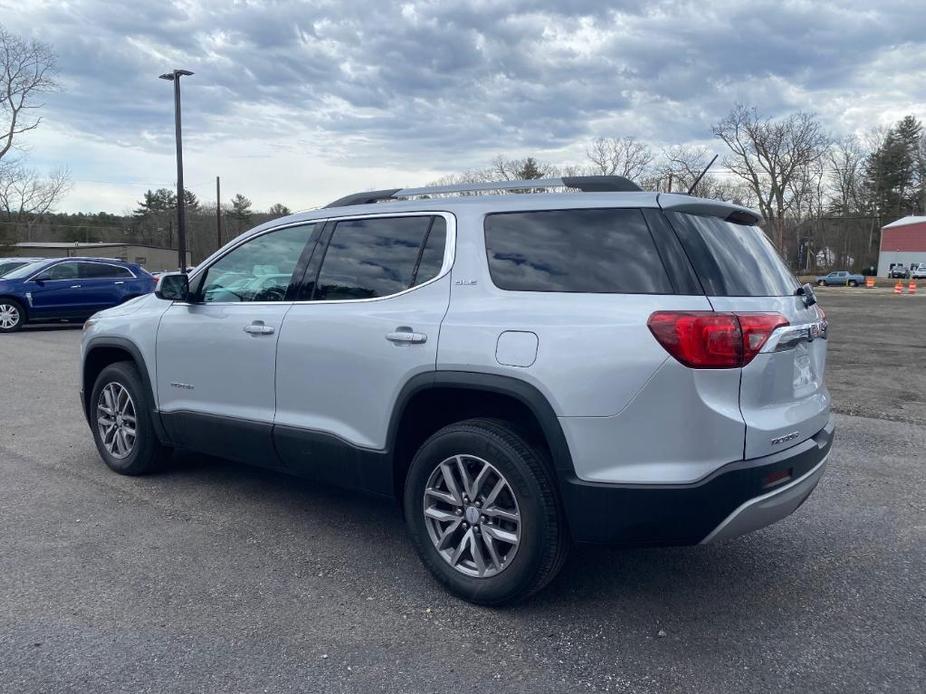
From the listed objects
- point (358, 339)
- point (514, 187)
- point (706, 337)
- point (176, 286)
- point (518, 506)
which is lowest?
point (518, 506)

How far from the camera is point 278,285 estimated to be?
171 inches

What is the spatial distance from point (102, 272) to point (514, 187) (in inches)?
639

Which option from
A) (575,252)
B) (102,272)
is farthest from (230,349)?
(102,272)

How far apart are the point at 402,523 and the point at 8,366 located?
8753mm

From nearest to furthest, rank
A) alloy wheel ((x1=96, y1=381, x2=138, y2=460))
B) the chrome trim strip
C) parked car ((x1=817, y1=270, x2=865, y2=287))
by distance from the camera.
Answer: the chrome trim strip → alloy wheel ((x1=96, y1=381, x2=138, y2=460)) → parked car ((x1=817, y1=270, x2=865, y2=287))

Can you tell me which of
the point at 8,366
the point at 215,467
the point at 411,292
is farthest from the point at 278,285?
the point at 8,366

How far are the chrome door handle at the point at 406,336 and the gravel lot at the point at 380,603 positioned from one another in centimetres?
115

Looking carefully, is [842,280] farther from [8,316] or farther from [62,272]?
[8,316]

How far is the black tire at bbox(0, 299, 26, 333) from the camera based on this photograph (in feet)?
53.1

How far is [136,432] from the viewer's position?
5145 mm

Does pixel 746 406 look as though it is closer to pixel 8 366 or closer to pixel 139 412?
pixel 139 412

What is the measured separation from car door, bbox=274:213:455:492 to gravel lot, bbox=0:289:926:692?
1.84 feet

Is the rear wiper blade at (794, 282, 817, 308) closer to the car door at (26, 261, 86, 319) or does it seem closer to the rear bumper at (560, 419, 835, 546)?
the rear bumper at (560, 419, 835, 546)

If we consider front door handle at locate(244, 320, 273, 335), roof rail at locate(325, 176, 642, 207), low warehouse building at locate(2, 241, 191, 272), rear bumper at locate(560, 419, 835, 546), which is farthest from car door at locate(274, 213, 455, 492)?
low warehouse building at locate(2, 241, 191, 272)
